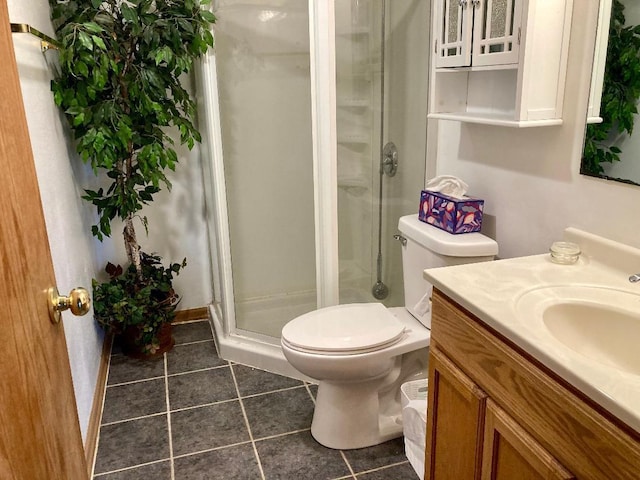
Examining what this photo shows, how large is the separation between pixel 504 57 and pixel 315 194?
1.01m

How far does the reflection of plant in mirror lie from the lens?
4.33ft

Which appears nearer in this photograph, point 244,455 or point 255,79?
point 244,455

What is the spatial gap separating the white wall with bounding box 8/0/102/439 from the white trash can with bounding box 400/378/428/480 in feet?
3.82

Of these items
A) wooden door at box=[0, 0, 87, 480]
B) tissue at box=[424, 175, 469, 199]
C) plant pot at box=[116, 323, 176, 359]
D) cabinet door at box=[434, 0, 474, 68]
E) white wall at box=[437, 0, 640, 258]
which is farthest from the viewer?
plant pot at box=[116, 323, 176, 359]

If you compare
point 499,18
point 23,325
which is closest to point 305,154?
point 499,18

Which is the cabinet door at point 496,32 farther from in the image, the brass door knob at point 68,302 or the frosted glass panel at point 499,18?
the brass door knob at point 68,302

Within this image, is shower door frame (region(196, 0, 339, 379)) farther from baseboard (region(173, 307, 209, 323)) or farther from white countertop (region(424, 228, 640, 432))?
white countertop (region(424, 228, 640, 432))

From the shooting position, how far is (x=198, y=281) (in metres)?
3.11

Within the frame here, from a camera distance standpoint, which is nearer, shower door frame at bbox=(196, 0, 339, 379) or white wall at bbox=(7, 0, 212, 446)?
white wall at bbox=(7, 0, 212, 446)

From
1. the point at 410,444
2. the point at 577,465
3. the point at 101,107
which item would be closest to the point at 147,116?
the point at 101,107

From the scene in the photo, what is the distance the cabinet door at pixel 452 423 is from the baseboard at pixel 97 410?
118 cm

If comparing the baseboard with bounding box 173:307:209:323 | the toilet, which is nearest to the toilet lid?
the toilet

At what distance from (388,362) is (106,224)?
1400 millimetres

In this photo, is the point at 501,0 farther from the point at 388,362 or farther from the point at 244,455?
the point at 244,455
